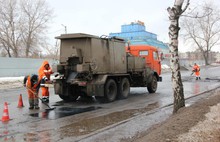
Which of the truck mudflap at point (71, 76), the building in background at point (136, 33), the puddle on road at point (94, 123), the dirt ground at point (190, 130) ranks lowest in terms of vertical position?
the puddle on road at point (94, 123)

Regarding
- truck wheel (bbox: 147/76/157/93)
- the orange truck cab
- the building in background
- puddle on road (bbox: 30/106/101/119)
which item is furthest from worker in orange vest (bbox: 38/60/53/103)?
the building in background

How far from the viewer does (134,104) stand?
38.0 feet

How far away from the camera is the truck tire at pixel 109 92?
12.0m

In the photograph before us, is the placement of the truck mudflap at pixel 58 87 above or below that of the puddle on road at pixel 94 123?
above

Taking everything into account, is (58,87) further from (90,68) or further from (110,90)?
(110,90)

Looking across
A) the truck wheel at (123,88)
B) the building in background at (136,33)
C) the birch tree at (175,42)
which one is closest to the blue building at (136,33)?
the building in background at (136,33)

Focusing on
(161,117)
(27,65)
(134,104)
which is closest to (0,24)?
(27,65)

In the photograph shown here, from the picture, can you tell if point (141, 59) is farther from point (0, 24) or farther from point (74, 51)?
point (0, 24)

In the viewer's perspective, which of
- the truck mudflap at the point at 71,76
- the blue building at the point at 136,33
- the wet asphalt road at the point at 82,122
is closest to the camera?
the wet asphalt road at the point at 82,122

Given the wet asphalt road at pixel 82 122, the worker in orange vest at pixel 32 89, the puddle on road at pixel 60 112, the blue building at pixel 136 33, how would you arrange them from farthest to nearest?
the blue building at pixel 136 33
the worker in orange vest at pixel 32 89
the puddle on road at pixel 60 112
the wet asphalt road at pixel 82 122

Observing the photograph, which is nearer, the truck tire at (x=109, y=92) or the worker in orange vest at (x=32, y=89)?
the worker in orange vest at (x=32, y=89)

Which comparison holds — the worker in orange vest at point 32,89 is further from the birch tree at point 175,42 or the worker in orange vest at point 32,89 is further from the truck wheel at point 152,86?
the truck wheel at point 152,86

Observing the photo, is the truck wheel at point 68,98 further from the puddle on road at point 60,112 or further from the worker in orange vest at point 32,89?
the worker in orange vest at point 32,89

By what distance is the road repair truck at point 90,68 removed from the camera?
1153cm
